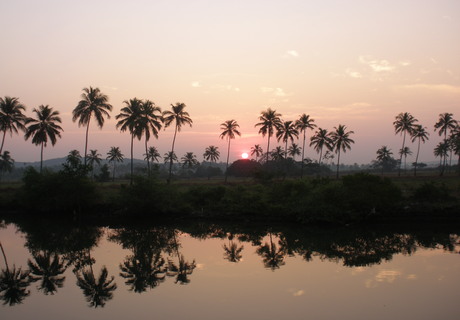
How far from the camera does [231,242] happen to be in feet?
101

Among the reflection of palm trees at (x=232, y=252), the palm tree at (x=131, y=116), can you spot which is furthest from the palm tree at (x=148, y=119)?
the reflection of palm trees at (x=232, y=252)

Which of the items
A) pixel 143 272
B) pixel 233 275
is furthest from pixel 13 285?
pixel 233 275

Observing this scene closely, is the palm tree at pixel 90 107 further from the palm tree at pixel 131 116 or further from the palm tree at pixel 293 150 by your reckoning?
the palm tree at pixel 293 150

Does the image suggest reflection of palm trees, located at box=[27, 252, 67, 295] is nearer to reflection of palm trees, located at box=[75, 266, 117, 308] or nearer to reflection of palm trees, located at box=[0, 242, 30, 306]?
reflection of palm trees, located at box=[0, 242, 30, 306]

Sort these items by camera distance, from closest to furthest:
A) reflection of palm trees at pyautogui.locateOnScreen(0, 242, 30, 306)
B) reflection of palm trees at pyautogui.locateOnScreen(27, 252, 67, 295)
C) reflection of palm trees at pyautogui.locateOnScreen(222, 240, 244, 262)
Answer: reflection of palm trees at pyautogui.locateOnScreen(0, 242, 30, 306)
reflection of palm trees at pyautogui.locateOnScreen(27, 252, 67, 295)
reflection of palm trees at pyautogui.locateOnScreen(222, 240, 244, 262)

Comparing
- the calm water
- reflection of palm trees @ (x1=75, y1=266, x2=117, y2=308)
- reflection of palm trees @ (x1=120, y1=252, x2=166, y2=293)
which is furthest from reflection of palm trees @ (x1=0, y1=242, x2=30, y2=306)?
reflection of palm trees @ (x1=120, y1=252, x2=166, y2=293)

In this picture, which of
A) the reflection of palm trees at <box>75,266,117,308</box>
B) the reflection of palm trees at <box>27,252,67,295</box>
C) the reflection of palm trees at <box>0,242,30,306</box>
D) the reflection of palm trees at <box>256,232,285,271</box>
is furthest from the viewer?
the reflection of palm trees at <box>256,232,285,271</box>

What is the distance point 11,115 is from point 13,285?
4054cm

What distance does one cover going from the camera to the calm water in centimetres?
1580

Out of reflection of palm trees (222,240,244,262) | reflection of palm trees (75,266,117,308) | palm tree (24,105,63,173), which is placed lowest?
reflection of palm trees (75,266,117,308)

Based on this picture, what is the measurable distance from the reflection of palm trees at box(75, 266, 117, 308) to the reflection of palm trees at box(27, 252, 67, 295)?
1119 mm

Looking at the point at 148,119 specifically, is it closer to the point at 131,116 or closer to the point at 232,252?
the point at 131,116

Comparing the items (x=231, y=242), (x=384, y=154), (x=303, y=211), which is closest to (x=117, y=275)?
(x=231, y=242)

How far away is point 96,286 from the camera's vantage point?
19.2m
